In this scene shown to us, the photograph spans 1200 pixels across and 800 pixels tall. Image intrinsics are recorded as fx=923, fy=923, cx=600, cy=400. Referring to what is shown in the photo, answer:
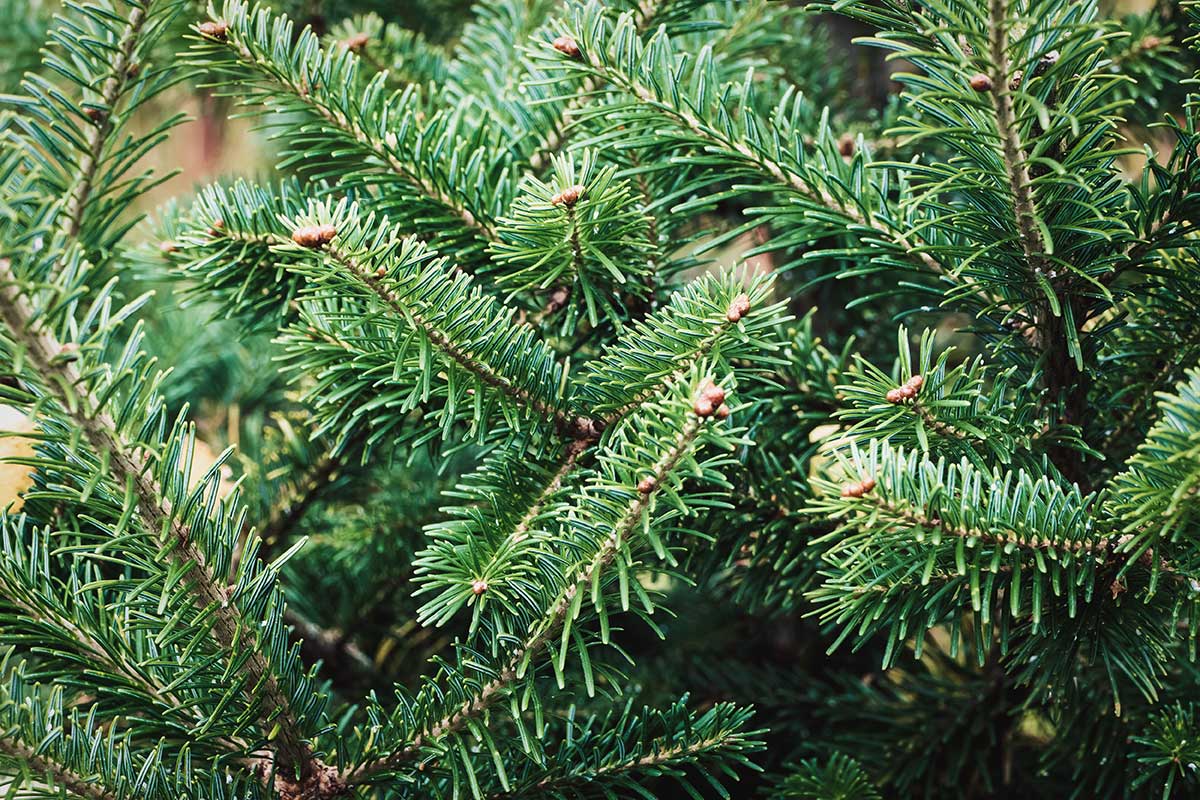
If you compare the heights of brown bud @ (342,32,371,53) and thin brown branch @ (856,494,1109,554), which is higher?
brown bud @ (342,32,371,53)

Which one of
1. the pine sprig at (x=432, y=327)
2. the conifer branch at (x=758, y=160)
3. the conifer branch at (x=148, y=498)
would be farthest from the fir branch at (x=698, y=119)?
the conifer branch at (x=148, y=498)

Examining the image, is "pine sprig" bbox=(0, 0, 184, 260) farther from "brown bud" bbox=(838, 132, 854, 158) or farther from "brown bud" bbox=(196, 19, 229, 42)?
"brown bud" bbox=(838, 132, 854, 158)

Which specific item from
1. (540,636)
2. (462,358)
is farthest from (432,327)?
(540,636)

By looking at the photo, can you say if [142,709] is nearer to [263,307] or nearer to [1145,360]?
[263,307]

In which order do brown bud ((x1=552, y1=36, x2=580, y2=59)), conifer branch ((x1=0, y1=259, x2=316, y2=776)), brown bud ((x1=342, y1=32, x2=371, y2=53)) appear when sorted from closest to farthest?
conifer branch ((x1=0, y1=259, x2=316, y2=776))
brown bud ((x1=552, y1=36, x2=580, y2=59))
brown bud ((x1=342, y1=32, x2=371, y2=53))

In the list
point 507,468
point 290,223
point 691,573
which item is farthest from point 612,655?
point 290,223

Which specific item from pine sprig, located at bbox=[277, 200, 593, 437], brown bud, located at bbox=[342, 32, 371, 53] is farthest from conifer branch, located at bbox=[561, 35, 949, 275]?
brown bud, located at bbox=[342, 32, 371, 53]

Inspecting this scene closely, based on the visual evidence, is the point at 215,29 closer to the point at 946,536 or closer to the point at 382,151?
the point at 382,151

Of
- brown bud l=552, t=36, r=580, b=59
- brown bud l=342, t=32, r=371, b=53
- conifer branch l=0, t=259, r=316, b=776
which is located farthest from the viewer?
brown bud l=342, t=32, r=371, b=53
